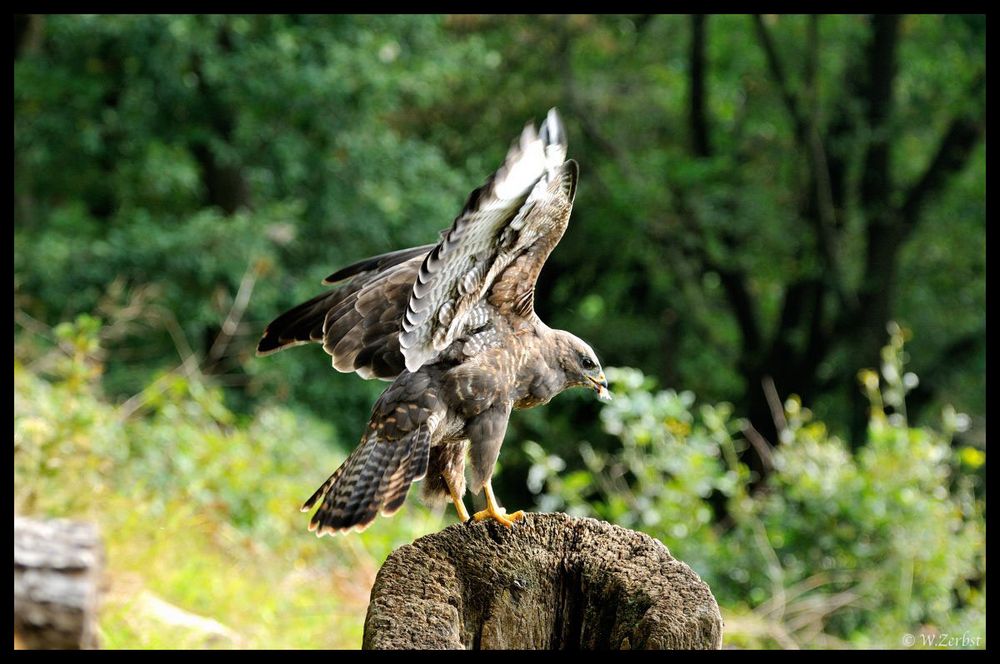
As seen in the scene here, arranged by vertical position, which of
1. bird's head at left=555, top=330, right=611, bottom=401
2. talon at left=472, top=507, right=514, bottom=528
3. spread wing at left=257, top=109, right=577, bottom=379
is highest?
spread wing at left=257, top=109, right=577, bottom=379

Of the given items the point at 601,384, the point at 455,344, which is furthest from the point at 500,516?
the point at 601,384

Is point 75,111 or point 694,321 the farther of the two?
point 694,321

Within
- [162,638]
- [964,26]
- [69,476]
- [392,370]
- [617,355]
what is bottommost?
[162,638]

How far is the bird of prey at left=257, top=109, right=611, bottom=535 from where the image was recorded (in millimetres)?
2820

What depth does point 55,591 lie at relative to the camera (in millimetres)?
4211

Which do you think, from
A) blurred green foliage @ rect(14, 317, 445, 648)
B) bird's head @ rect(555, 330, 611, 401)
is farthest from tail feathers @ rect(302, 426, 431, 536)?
blurred green foliage @ rect(14, 317, 445, 648)

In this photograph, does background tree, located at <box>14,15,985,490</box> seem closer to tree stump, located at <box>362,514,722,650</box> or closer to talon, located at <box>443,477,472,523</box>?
talon, located at <box>443,477,472,523</box>

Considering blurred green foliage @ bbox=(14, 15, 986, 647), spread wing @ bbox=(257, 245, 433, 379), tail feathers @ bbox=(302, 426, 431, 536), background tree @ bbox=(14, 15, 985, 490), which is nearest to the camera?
tail feathers @ bbox=(302, 426, 431, 536)

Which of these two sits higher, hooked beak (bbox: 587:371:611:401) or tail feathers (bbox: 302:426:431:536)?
hooked beak (bbox: 587:371:611:401)

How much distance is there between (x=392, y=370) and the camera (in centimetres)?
327

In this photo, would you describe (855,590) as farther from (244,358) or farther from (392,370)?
(244,358)

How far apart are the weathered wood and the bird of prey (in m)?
1.39
